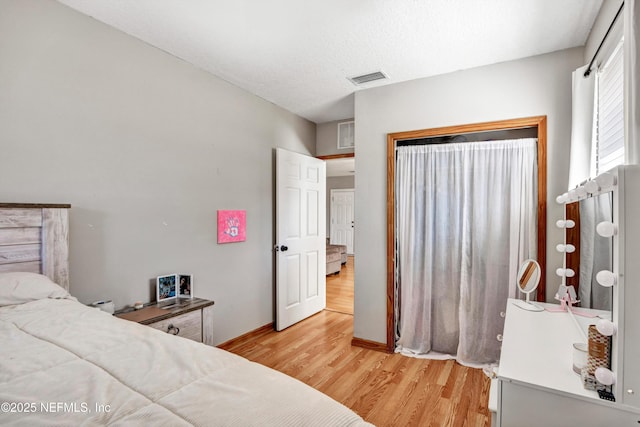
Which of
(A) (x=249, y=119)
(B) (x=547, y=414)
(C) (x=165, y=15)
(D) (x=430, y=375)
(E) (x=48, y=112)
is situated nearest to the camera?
(B) (x=547, y=414)

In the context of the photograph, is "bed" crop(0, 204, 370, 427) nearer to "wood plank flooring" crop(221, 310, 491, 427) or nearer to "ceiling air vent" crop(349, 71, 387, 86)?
"wood plank flooring" crop(221, 310, 491, 427)

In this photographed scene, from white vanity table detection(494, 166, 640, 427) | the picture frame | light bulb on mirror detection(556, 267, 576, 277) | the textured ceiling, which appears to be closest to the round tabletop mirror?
light bulb on mirror detection(556, 267, 576, 277)

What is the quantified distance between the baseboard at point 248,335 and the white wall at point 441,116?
1.02 m

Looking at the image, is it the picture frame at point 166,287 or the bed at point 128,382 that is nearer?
the bed at point 128,382

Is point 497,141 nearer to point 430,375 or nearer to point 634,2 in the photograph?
point 634,2

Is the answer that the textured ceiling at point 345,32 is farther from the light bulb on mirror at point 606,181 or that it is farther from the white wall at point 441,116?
the light bulb on mirror at point 606,181

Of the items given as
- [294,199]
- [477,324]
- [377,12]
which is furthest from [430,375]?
[377,12]

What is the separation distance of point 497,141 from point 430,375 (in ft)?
6.53

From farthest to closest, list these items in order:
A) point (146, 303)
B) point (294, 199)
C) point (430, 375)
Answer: point (294, 199) → point (430, 375) → point (146, 303)

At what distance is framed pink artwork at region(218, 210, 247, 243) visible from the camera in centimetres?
295

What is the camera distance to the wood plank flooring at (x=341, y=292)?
4355 millimetres

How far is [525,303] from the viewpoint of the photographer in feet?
7.13

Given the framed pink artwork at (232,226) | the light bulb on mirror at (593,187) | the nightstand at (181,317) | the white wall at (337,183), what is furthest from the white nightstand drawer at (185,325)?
the white wall at (337,183)

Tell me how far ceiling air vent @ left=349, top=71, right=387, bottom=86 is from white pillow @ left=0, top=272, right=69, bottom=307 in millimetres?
2624
